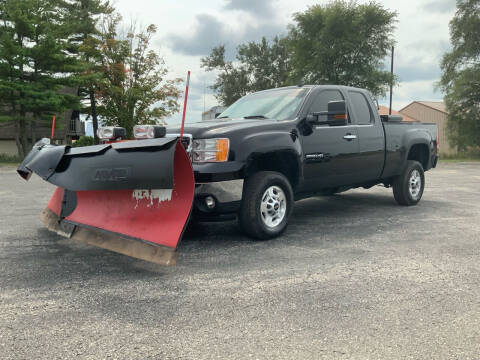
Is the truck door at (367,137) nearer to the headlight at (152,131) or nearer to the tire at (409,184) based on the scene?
the tire at (409,184)

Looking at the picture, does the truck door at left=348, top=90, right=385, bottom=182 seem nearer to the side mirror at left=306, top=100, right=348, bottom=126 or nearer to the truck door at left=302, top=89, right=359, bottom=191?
the truck door at left=302, top=89, right=359, bottom=191

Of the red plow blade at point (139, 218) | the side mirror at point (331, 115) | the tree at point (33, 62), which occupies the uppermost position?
the tree at point (33, 62)

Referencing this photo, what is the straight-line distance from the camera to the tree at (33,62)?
81.1ft

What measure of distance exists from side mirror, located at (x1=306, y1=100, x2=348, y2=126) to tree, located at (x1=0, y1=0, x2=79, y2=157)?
2270cm

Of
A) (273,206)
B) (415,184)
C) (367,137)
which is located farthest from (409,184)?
(273,206)

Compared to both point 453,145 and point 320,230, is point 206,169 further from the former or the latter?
point 453,145

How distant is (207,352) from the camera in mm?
2492

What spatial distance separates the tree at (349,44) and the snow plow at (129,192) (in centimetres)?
3773

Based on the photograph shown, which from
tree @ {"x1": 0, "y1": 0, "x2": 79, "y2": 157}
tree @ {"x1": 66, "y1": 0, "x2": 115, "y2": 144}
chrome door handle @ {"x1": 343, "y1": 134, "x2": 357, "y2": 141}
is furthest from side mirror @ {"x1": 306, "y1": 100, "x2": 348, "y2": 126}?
tree @ {"x1": 66, "y1": 0, "x2": 115, "y2": 144}

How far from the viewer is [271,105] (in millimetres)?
6027

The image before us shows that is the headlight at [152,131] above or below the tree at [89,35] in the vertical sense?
below

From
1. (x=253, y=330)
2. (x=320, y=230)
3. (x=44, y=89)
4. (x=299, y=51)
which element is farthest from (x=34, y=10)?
(x=253, y=330)

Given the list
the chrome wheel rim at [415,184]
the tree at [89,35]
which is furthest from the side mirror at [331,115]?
the tree at [89,35]

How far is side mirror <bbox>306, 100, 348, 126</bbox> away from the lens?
5.35 metres
